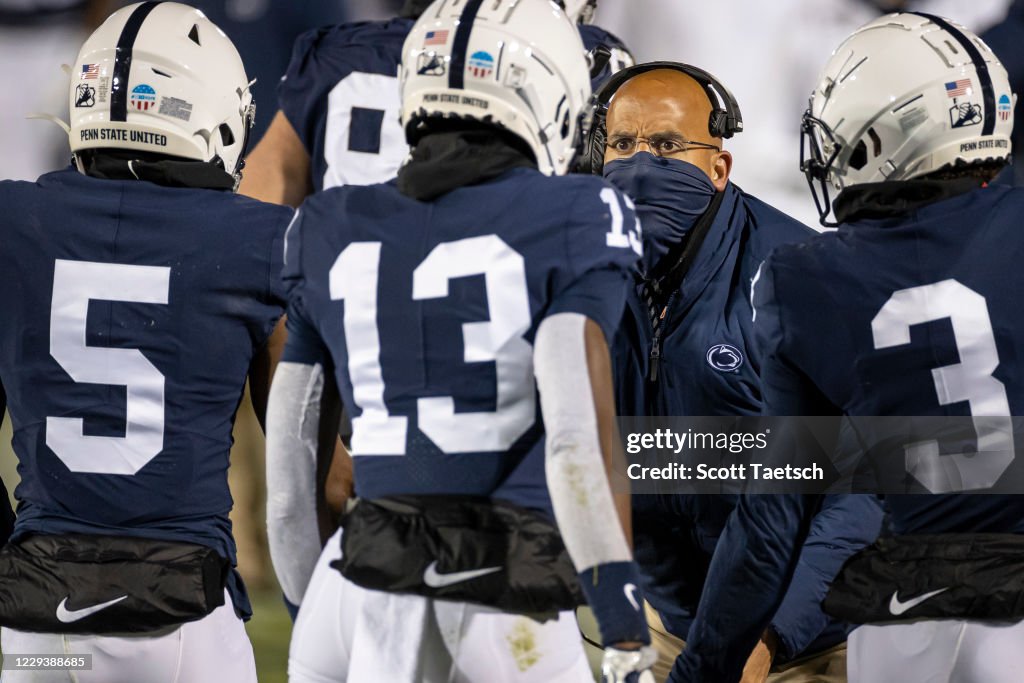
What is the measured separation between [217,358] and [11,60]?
3.75 metres

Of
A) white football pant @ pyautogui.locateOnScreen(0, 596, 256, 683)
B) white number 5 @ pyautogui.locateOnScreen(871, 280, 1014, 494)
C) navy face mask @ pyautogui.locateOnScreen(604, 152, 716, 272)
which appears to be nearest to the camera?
white number 5 @ pyautogui.locateOnScreen(871, 280, 1014, 494)

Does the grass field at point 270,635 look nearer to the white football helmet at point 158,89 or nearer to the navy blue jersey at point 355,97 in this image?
the navy blue jersey at point 355,97

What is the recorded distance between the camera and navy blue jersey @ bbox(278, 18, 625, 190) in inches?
163

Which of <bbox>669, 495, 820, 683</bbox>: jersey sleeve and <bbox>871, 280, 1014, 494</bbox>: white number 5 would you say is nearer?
<bbox>871, 280, 1014, 494</bbox>: white number 5

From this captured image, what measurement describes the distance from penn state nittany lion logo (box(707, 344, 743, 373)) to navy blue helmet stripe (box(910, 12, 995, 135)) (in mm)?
847

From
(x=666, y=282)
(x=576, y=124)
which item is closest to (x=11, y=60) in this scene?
(x=666, y=282)

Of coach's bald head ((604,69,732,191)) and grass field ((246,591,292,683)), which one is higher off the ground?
coach's bald head ((604,69,732,191))

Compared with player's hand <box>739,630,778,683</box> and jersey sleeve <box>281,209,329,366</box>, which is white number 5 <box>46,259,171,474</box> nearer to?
jersey sleeve <box>281,209,329,366</box>

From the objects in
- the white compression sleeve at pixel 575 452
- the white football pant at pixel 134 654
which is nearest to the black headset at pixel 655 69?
the white compression sleeve at pixel 575 452

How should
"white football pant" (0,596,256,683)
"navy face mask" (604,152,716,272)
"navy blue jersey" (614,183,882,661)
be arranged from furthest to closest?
"navy face mask" (604,152,716,272) → "navy blue jersey" (614,183,882,661) → "white football pant" (0,596,256,683)

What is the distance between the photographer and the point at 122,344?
2727 millimetres

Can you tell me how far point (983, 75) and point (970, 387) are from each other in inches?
26.4

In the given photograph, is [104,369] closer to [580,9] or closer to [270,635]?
[580,9]

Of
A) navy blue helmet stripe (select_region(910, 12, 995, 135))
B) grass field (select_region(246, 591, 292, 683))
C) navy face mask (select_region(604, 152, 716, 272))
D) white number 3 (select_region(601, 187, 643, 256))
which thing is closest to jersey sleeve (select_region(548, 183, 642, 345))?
white number 3 (select_region(601, 187, 643, 256))
